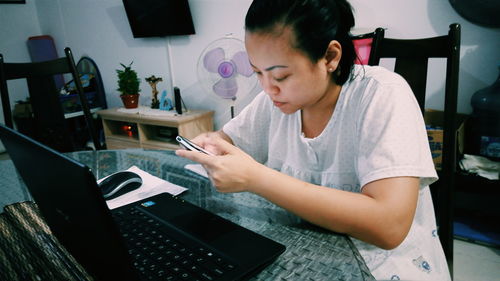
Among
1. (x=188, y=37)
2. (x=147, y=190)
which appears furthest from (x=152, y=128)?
(x=147, y=190)

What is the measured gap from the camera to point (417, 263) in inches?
27.5

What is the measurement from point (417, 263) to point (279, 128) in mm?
505

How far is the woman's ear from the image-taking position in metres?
0.70

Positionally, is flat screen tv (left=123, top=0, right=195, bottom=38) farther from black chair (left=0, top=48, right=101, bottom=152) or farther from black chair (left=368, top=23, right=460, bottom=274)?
black chair (left=368, top=23, right=460, bottom=274)

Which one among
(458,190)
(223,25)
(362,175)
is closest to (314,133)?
(362,175)

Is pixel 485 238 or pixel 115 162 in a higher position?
pixel 115 162

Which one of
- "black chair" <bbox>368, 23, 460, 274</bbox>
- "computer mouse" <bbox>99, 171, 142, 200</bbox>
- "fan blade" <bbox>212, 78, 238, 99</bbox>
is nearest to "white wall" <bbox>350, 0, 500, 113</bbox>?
"fan blade" <bbox>212, 78, 238, 99</bbox>

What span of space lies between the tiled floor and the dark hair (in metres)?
1.41

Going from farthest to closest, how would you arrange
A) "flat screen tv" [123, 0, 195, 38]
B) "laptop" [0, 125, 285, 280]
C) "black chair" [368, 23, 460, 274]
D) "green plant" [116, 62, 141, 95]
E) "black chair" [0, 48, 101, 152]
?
1. "green plant" [116, 62, 141, 95]
2. "flat screen tv" [123, 0, 195, 38]
3. "black chair" [0, 48, 101, 152]
4. "black chair" [368, 23, 460, 274]
5. "laptop" [0, 125, 285, 280]

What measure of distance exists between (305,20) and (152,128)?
101 inches

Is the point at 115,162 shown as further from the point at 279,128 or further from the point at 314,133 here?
the point at 314,133

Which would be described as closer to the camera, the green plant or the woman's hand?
the woman's hand

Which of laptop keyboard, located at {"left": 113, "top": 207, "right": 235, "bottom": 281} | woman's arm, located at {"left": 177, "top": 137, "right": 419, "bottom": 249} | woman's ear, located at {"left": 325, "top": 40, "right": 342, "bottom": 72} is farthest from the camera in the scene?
woman's ear, located at {"left": 325, "top": 40, "right": 342, "bottom": 72}

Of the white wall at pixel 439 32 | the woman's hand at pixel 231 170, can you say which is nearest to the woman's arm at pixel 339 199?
the woman's hand at pixel 231 170
